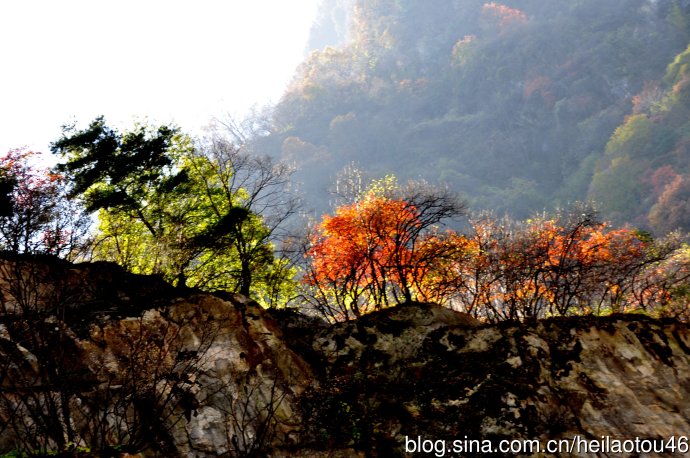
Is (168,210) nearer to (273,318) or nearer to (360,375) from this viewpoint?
(273,318)

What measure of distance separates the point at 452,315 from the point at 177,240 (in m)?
11.4

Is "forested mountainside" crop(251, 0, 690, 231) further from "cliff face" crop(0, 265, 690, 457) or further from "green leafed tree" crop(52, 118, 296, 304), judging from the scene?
"green leafed tree" crop(52, 118, 296, 304)

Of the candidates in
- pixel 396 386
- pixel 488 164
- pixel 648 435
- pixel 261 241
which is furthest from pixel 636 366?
pixel 488 164

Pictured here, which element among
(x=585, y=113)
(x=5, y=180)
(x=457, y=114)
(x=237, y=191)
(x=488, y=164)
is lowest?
(x=5, y=180)

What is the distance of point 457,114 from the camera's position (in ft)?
344

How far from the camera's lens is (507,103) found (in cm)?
10044

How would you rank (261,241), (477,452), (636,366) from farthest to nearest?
(261,241)
(636,366)
(477,452)

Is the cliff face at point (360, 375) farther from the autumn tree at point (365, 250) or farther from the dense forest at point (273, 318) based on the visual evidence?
the autumn tree at point (365, 250)

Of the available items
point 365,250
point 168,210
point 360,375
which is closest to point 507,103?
point 365,250

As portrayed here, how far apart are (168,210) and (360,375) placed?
12.9m

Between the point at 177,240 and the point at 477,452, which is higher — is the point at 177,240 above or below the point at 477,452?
above

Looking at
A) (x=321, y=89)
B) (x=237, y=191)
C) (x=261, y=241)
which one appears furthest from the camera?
(x=321, y=89)

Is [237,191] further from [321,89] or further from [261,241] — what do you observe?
[321,89]

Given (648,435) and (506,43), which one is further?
(506,43)
